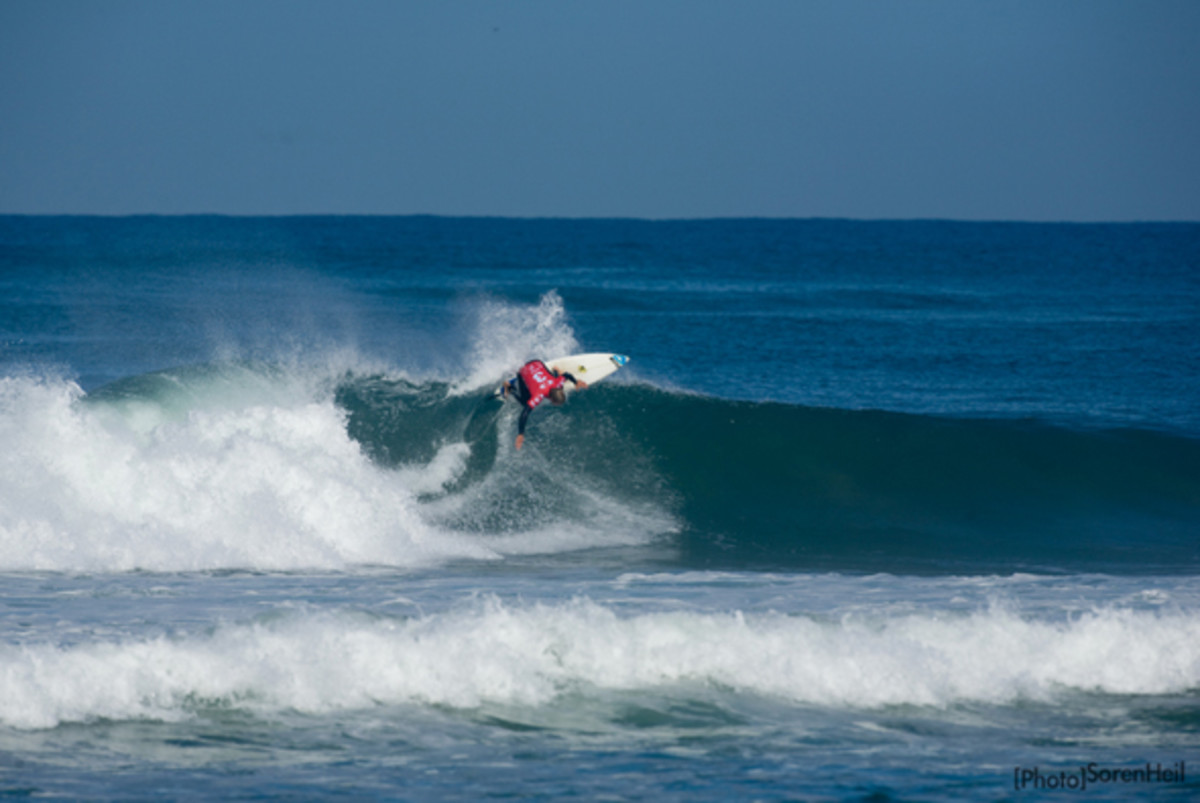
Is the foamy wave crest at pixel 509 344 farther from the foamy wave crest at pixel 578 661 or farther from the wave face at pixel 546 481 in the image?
the foamy wave crest at pixel 578 661

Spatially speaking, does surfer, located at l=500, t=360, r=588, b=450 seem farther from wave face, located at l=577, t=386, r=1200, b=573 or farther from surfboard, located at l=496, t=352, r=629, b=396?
wave face, located at l=577, t=386, r=1200, b=573

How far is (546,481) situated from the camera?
13203 millimetres

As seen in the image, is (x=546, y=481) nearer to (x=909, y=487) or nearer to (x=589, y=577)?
(x=589, y=577)

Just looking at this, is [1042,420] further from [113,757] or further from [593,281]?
[593,281]

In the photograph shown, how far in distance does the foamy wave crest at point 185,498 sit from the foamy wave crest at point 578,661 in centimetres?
278

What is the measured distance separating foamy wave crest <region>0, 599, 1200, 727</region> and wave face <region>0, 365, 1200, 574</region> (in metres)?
2.84

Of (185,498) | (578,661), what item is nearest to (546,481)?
(185,498)

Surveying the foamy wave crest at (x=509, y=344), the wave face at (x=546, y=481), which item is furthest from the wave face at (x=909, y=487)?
the foamy wave crest at (x=509, y=344)

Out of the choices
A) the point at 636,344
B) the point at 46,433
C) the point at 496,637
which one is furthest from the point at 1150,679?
the point at 636,344

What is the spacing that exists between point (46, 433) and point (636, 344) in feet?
50.7

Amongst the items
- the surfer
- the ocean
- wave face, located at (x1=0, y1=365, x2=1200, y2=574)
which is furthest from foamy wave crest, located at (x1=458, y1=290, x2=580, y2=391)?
the surfer

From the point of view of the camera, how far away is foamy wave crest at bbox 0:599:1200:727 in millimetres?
7113

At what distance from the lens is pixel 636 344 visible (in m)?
25.6

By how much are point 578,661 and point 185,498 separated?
17.6 ft
